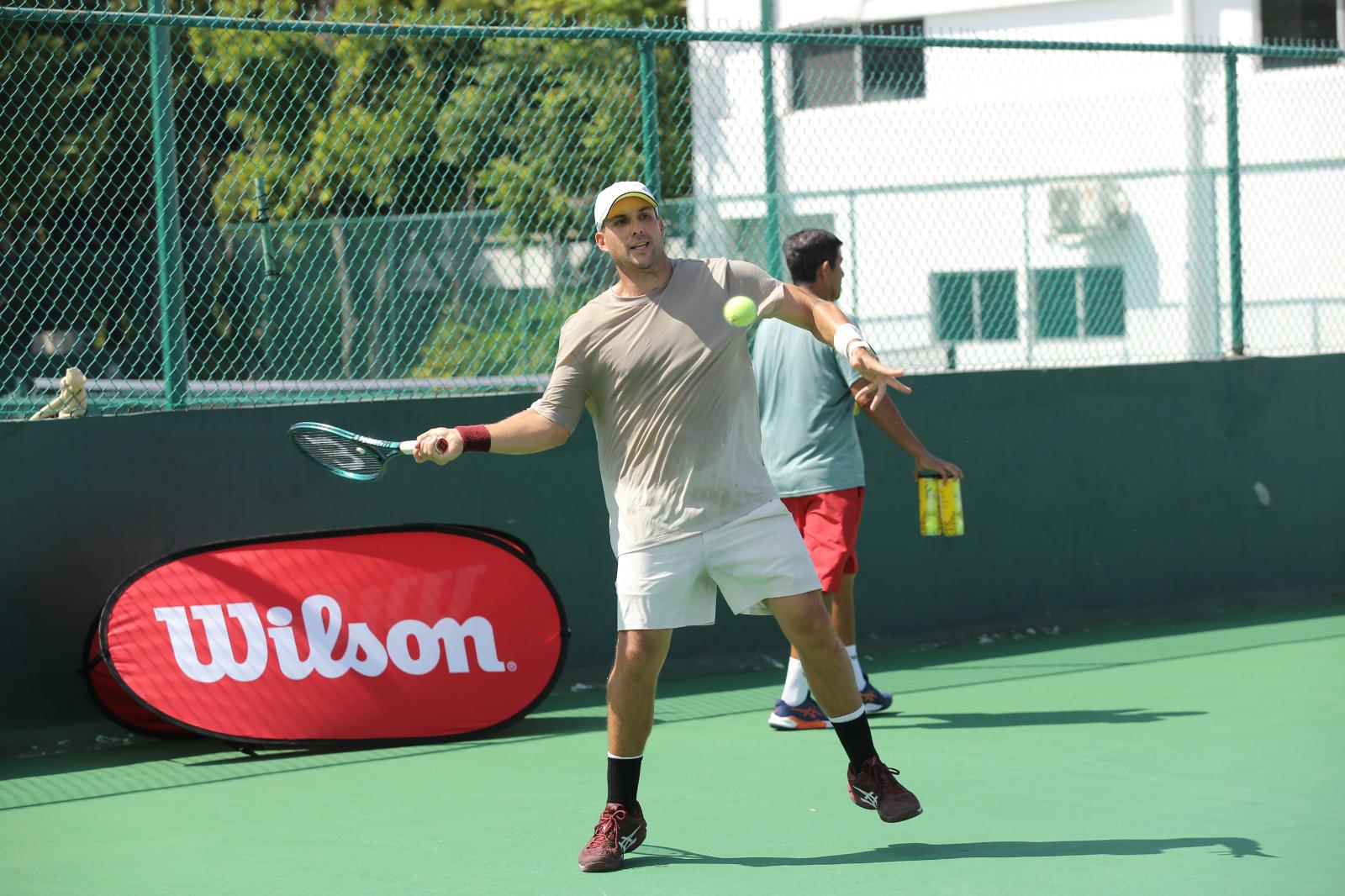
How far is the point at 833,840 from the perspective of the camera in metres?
4.93

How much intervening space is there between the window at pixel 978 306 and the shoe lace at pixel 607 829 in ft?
32.5

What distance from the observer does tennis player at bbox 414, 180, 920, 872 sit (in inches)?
188

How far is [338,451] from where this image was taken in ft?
17.8

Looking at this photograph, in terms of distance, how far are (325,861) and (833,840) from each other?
148cm

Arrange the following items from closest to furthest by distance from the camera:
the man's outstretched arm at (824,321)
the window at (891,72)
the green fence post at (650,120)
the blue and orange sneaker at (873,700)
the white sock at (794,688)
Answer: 1. the man's outstretched arm at (824,321)
2. the white sock at (794,688)
3. the blue and orange sneaker at (873,700)
4. the green fence post at (650,120)
5. the window at (891,72)

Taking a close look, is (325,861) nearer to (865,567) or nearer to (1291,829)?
(1291,829)

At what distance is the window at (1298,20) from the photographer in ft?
64.2

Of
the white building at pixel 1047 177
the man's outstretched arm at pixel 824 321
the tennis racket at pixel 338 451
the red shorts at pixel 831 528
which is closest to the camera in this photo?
the man's outstretched arm at pixel 824 321

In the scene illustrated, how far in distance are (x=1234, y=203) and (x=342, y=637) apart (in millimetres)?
5489

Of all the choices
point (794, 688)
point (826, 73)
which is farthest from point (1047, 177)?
point (794, 688)

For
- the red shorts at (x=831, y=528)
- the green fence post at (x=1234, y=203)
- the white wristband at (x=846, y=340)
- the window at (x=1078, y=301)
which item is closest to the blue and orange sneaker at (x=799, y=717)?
the red shorts at (x=831, y=528)

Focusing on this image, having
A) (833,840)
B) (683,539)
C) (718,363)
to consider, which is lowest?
(833,840)

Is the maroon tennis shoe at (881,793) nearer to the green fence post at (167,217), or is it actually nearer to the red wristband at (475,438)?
the red wristband at (475,438)

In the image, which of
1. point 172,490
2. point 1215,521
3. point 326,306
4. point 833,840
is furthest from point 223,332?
point 833,840
